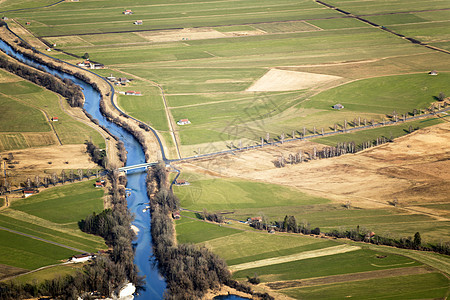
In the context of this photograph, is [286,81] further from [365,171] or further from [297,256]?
[297,256]

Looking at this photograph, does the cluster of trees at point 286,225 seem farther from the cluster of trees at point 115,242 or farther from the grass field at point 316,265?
the cluster of trees at point 115,242

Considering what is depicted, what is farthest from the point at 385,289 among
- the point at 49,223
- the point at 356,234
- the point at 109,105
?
the point at 109,105

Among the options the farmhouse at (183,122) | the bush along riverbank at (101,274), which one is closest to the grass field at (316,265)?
the bush along riverbank at (101,274)

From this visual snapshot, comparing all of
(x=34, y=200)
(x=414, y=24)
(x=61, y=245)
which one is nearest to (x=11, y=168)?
(x=34, y=200)

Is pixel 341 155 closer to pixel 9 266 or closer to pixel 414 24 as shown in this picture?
pixel 9 266

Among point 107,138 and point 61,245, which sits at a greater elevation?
point 107,138
